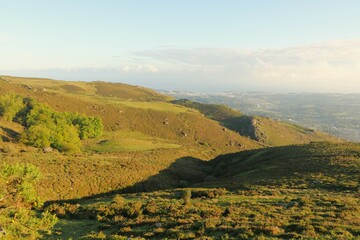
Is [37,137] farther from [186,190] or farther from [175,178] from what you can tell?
[186,190]

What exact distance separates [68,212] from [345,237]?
2552 cm

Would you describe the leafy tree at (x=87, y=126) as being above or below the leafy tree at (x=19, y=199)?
below

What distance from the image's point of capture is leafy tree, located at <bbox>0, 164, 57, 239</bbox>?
549 inches

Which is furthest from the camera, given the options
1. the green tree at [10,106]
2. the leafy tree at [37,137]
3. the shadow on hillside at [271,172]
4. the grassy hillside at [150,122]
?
the grassy hillside at [150,122]

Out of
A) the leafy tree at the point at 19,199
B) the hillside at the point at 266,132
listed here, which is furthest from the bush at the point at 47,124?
the hillside at the point at 266,132

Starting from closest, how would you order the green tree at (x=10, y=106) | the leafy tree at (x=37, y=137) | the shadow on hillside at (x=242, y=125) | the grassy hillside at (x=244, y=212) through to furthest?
1. the grassy hillside at (x=244, y=212)
2. the leafy tree at (x=37, y=137)
3. the green tree at (x=10, y=106)
4. the shadow on hillside at (x=242, y=125)

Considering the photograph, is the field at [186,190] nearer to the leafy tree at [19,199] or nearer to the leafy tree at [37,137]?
the leafy tree at [37,137]

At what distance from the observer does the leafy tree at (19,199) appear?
1395 centimetres

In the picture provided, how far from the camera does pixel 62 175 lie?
159ft

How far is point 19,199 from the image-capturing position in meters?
14.9

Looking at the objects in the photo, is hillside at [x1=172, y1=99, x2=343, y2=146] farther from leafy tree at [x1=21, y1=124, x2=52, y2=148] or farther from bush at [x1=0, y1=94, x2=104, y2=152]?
leafy tree at [x1=21, y1=124, x2=52, y2=148]

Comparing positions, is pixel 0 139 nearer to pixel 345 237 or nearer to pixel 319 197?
pixel 319 197

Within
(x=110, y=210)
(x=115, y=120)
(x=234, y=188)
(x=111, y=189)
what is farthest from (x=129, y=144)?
(x=110, y=210)

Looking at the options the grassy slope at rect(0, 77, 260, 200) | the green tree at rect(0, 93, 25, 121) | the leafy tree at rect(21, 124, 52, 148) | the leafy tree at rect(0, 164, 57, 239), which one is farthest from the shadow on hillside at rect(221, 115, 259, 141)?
the leafy tree at rect(0, 164, 57, 239)
